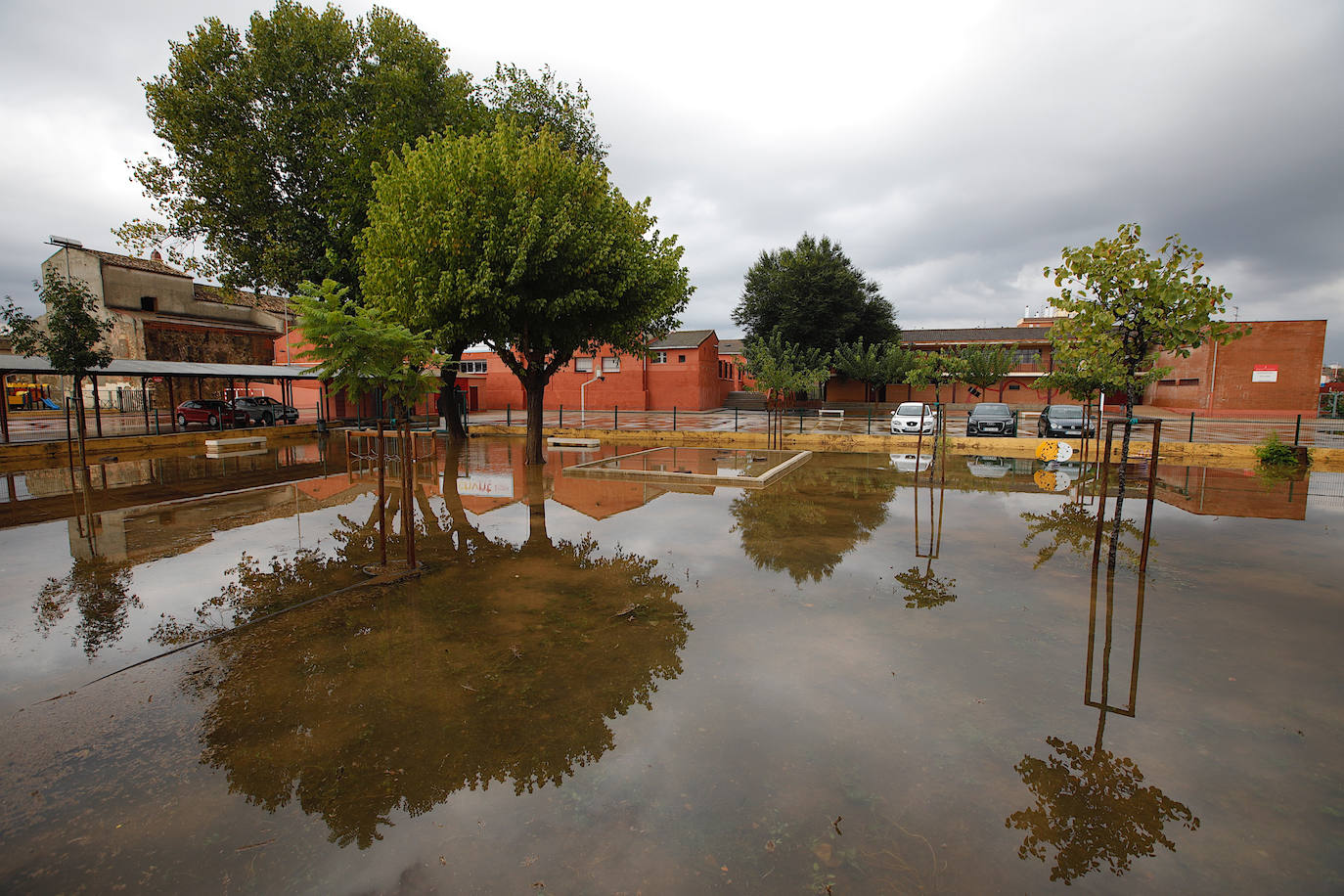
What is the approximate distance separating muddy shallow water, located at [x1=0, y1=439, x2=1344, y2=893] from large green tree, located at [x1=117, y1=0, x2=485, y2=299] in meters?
14.3

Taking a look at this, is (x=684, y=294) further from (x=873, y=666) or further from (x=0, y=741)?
(x=0, y=741)

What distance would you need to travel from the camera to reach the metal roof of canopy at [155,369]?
64.2 feet

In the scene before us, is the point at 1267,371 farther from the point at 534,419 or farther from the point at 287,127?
the point at 287,127

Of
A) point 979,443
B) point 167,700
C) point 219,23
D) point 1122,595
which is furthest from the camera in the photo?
point 979,443

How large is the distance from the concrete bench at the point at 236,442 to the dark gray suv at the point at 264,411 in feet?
13.4

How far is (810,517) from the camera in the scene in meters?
10.4

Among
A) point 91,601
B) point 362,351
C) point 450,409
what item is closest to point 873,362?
point 450,409

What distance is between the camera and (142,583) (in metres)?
6.98

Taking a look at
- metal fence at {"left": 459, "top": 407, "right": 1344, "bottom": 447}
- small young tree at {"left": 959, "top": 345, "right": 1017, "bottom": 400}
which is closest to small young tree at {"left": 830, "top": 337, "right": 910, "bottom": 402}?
metal fence at {"left": 459, "top": 407, "right": 1344, "bottom": 447}

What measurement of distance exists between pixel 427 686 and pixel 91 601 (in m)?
4.66

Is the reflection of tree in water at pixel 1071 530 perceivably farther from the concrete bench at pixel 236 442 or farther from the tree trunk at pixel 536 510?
the concrete bench at pixel 236 442

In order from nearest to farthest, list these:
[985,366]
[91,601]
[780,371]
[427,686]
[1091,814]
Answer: [1091,814] → [427,686] → [91,601] → [780,371] → [985,366]

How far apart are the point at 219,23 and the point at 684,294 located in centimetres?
1732

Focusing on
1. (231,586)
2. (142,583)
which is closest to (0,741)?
(231,586)
